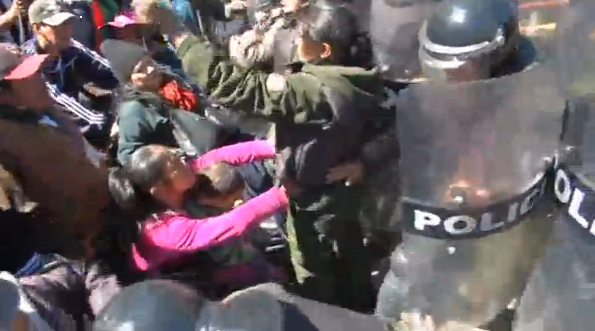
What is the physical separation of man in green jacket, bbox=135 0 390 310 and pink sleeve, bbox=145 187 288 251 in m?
0.19

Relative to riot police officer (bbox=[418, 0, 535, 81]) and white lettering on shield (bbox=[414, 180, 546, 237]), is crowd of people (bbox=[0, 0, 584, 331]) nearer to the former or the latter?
white lettering on shield (bbox=[414, 180, 546, 237])

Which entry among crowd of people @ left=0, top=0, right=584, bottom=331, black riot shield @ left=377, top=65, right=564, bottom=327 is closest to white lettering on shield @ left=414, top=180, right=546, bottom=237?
black riot shield @ left=377, top=65, right=564, bottom=327

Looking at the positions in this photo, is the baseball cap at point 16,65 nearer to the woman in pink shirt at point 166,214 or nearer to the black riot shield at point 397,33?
the woman in pink shirt at point 166,214

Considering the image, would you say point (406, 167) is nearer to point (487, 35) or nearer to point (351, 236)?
point (487, 35)

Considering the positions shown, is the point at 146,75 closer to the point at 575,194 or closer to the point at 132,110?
the point at 132,110

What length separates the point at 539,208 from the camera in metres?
1.41

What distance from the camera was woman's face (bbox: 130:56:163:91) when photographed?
304 cm

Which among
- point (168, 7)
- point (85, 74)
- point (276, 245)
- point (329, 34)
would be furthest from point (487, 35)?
point (85, 74)

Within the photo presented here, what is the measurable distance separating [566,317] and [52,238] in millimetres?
1777

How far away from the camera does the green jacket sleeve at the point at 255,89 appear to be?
2.17 m

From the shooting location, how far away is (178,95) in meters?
3.24

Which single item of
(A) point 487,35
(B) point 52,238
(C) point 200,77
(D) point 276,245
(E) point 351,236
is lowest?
(D) point 276,245

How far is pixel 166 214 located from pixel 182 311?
50.4 inches

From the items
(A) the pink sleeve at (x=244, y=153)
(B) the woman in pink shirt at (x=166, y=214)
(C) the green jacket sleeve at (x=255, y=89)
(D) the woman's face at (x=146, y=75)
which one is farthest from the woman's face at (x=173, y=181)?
(D) the woman's face at (x=146, y=75)
